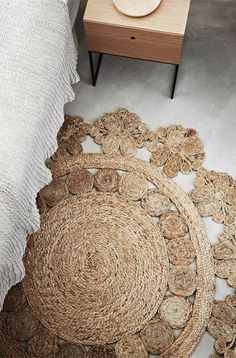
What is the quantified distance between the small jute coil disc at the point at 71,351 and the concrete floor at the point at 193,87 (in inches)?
26.5

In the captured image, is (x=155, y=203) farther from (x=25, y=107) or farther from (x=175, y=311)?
(x=25, y=107)

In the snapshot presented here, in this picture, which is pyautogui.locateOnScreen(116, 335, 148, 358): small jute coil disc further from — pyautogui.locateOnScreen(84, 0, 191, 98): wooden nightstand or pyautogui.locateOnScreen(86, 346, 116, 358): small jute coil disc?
pyautogui.locateOnScreen(84, 0, 191, 98): wooden nightstand

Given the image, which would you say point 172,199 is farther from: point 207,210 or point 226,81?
point 226,81

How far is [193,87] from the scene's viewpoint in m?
1.89

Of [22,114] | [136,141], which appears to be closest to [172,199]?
[136,141]

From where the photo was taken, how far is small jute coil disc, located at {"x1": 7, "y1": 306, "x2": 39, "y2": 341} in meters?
1.55

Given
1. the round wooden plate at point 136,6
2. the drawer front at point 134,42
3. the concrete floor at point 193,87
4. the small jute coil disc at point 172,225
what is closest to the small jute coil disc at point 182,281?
the small jute coil disc at point 172,225

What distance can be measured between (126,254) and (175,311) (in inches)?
9.2

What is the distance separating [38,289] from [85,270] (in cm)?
16

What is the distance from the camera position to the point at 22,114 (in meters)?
1.37

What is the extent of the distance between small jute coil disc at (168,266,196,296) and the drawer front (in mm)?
683

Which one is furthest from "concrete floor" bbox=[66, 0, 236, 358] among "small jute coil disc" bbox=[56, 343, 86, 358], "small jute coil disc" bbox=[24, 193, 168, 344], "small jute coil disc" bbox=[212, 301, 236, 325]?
"small jute coil disc" bbox=[56, 343, 86, 358]

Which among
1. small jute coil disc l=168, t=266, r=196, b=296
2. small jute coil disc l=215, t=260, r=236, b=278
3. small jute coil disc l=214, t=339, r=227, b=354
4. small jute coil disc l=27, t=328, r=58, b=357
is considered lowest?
small jute coil disc l=27, t=328, r=58, b=357

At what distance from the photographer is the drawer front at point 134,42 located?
1.60 m
